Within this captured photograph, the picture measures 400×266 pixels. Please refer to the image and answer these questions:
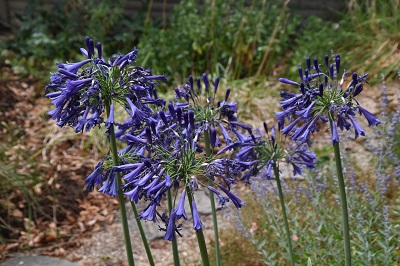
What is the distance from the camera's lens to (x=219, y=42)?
779cm

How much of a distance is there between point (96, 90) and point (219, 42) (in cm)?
585

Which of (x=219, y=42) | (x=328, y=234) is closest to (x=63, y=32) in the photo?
(x=219, y=42)

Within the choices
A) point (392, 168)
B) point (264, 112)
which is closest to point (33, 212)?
point (264, 112)

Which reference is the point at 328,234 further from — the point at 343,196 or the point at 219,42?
the point at 219,42

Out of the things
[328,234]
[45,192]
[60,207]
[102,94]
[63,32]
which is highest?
[63,32]

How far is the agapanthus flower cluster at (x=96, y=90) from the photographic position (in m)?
2.10

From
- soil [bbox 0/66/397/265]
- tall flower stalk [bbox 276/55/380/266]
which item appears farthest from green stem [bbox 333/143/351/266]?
soil [bbox 0/66/397/265]

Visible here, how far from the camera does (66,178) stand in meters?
5.95

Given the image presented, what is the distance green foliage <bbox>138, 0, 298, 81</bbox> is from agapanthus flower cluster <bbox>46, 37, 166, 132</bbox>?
17.4 feet

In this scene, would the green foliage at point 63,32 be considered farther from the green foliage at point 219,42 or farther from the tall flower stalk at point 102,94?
the tall flower stalk at point 102,94

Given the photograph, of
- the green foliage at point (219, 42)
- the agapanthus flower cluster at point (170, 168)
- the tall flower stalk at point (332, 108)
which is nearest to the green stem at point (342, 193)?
the tall flower stalk at point (332, 108)

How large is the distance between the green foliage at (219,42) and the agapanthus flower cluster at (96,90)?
5.31 m

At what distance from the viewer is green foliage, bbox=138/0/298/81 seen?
771 centimetres

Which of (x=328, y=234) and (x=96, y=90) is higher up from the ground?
(x=96, y=90)
